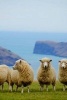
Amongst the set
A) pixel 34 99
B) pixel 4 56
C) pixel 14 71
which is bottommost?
pixel 34 99

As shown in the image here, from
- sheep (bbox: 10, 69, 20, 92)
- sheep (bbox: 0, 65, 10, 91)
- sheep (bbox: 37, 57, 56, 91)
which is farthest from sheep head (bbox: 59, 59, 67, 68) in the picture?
sheep (bbox: 0, 65, 10, 91)

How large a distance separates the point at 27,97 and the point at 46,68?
3.52 meters

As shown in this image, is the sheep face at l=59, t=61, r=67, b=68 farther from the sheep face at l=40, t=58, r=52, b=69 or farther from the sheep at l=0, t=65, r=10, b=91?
the sheep at l=0, t=65, r=10, b=91

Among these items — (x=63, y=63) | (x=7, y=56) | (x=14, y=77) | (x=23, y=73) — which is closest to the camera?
(x=23, y=73)

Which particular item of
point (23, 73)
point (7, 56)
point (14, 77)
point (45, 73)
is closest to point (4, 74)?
point (14, 77)

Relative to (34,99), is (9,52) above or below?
above

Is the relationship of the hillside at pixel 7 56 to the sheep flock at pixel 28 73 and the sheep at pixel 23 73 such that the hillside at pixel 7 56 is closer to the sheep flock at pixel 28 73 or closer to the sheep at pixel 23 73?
the sheep flock at pixel 28 73

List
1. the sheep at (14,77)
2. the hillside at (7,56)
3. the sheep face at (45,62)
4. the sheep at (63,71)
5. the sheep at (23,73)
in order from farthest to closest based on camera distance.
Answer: the hillside at (7,56), the sheep at (63,71), the sheep at (14,77), the sheep face at (45,62), the sheep at (23,73)

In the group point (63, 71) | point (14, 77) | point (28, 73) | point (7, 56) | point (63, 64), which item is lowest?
point (14, 77)

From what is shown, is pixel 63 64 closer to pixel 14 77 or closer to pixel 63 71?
pixel 63 71

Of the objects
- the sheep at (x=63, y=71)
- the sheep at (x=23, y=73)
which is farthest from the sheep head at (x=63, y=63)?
the sheep at (x=23, y=73)

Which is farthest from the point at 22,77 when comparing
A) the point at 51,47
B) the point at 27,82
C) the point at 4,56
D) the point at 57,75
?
the point at 51,47

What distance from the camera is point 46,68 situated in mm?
23188

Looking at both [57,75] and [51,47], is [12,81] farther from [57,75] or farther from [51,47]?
[51,47]
